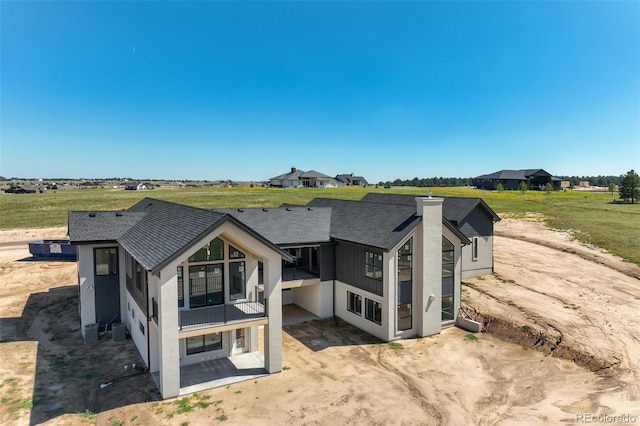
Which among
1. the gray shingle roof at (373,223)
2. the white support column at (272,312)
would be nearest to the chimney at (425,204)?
the gray shingle roof at (373,223)

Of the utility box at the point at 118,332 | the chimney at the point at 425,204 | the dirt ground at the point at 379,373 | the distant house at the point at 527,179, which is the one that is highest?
the distant house at the point at 527,179

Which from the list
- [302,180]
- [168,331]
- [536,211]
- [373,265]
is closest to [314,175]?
[302,180]

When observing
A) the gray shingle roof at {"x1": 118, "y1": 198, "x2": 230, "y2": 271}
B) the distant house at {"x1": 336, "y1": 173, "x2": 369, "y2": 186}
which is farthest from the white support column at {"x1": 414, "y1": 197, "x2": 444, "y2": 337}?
the distant house at {"x1": 336, "y1": 173, "x2": 369, "y2": 186}

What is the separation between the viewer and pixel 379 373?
16703 millimetres

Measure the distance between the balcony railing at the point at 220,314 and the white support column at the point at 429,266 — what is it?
28.9 feet

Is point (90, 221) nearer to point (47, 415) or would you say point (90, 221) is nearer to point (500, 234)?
point (47, 415)

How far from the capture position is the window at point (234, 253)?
17172 mm

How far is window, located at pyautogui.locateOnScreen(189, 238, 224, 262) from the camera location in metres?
16.6

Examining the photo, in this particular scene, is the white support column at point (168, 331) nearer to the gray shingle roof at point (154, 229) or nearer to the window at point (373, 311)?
Result: the gray shingle roof at point (154, 229)

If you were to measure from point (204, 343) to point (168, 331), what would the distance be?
3706mm

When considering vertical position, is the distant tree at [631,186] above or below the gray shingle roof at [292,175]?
below

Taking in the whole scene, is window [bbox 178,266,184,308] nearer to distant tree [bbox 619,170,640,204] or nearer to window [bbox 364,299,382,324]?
window [bbox 364,299,382,324]
